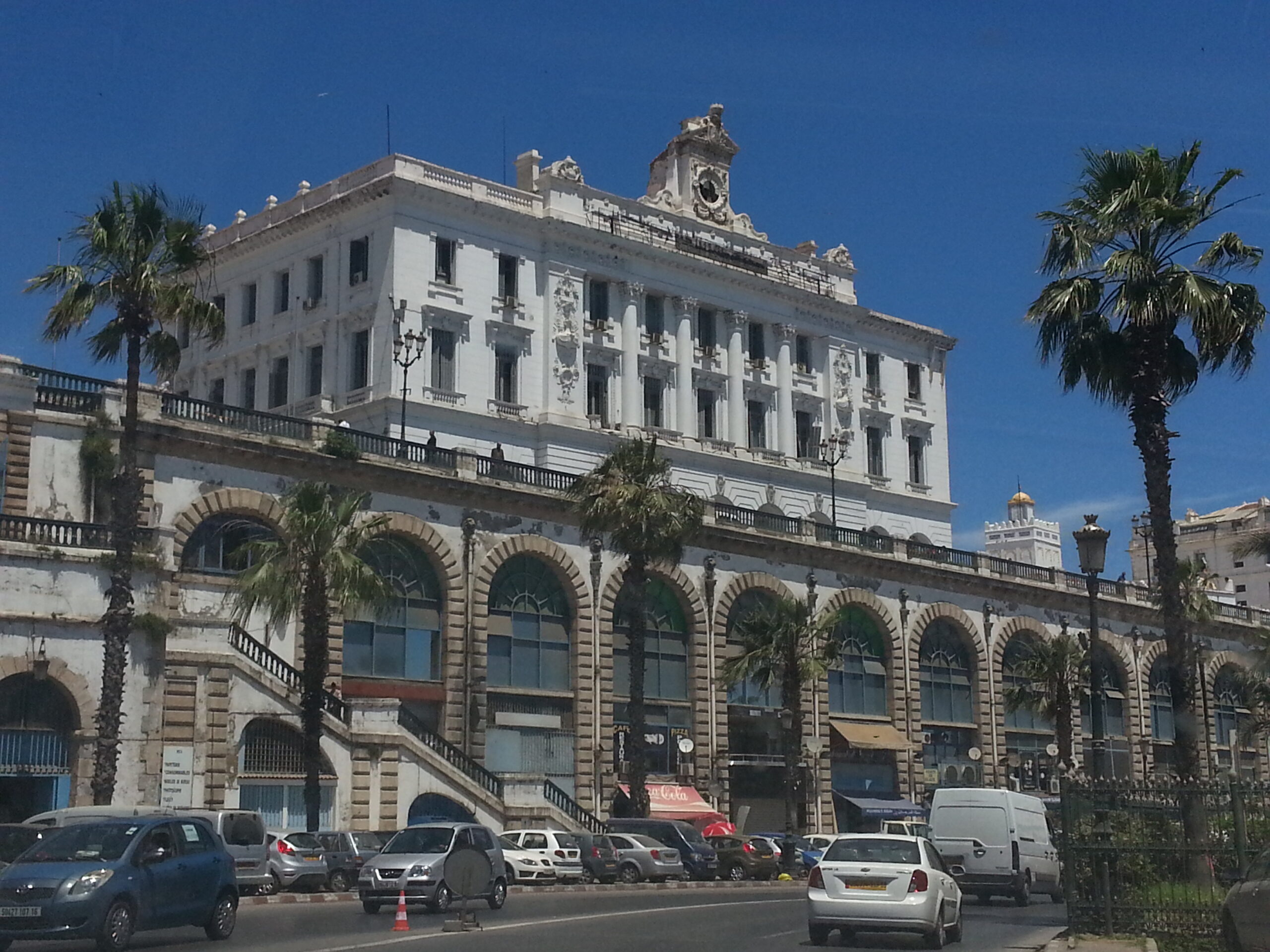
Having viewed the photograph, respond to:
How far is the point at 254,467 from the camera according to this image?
44969 millimetres

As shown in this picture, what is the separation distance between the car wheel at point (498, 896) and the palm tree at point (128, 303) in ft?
33.7

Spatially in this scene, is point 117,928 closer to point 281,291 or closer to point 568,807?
point 568,807

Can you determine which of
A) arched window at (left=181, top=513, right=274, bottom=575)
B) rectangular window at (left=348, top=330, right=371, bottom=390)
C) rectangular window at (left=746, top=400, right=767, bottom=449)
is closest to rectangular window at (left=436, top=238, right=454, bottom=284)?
rectangular window at (left=348, top=330, right=371, bottom=390)

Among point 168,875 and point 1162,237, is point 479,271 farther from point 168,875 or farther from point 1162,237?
point 168,875

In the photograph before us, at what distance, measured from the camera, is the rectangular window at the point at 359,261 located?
6416cm

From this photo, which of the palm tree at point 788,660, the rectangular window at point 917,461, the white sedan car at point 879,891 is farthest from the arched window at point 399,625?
the rectangular window at point 917,461

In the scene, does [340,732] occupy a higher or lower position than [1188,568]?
lower

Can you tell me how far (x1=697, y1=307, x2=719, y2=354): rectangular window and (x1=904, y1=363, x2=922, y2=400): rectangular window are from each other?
1327cm

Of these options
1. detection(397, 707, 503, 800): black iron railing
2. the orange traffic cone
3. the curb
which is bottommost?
the curb

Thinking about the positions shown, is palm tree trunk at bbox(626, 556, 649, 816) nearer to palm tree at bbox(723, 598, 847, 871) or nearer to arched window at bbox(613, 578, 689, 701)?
arched window at bbox(613, 578, 689, 701)

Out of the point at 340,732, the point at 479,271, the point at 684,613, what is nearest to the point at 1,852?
the point at 340,732

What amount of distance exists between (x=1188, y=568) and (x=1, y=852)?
163 feet

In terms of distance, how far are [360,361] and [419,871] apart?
3848cm

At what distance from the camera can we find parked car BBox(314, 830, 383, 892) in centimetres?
3506
